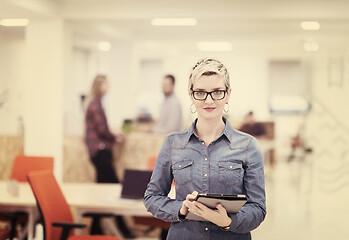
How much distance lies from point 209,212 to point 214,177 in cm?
18

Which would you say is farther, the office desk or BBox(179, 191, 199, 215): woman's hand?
the office desk

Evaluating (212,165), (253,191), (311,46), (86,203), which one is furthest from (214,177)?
(311,46)

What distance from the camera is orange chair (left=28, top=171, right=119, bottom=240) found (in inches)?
144

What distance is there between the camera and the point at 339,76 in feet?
21.8

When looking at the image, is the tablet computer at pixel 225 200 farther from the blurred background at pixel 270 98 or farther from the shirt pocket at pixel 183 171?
the blurred background at pixel 270 98

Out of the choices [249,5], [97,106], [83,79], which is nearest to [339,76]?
[249,5]

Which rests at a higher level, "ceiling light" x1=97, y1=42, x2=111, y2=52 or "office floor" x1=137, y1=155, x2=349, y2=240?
"ceiling light" x1=97, y1=42, x2=111, y2=52

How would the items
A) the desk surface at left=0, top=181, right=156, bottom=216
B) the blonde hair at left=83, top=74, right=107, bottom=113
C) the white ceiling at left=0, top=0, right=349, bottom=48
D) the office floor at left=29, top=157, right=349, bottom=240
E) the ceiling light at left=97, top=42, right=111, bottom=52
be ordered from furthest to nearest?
1. the ceiling light at left=97, top=42, right=111, bottom=52
2. the blonde hair at left=83, top=74, right=107, bottom=113
3. the white ceiling at left=0, top=0, right=349, bottom=48
4. the office floor at left=29, top=157, right=349, bottom=240
5. the desk surface at left=0, top=181, right=156, bottom=216

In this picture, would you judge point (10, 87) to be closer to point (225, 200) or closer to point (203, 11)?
point (203, 11)

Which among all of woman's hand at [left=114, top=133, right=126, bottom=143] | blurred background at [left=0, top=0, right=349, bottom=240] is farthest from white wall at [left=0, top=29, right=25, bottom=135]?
woman's hand at [left=114, top=133, right=126, bottom=143]

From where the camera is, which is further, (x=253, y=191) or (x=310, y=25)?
(x=310, y=25)

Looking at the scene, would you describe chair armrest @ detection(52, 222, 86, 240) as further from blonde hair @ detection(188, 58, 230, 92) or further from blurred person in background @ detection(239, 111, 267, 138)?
blurred person in background @ detection(239, 111, 267, 138)

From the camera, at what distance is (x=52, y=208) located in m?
3.80

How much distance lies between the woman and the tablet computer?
9 centimetres
